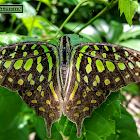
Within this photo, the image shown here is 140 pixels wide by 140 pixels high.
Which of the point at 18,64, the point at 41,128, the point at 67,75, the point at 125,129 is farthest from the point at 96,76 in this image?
the point at 41,128

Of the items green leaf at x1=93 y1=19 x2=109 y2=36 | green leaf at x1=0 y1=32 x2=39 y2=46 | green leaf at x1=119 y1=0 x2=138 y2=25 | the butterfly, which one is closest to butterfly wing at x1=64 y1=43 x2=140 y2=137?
the butterfly

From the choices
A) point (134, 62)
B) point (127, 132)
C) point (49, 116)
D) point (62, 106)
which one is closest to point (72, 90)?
point (62, 106)

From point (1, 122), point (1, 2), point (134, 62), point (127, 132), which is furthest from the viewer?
point (1, 122)

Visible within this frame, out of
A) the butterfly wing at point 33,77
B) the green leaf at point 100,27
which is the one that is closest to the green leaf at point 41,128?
the butterfly wing at point 33,77

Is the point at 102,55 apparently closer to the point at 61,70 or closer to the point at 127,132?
the point at 61,70

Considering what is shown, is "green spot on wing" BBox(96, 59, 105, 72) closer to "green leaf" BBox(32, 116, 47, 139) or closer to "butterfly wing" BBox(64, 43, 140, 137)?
"butterfly wing" BBox(64, 43, 140, 137)

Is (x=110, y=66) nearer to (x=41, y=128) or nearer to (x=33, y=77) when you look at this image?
(x=33, y=77)
